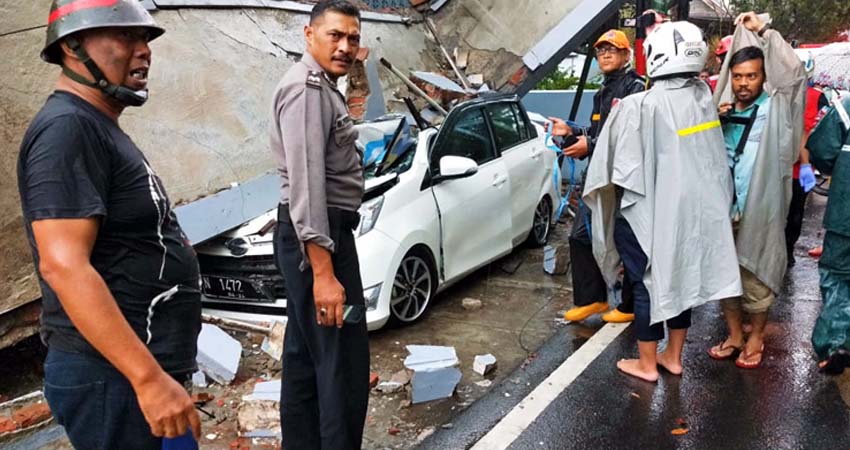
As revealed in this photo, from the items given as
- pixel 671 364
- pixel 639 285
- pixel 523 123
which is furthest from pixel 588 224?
pixel 523 123

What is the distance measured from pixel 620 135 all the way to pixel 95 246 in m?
2.82

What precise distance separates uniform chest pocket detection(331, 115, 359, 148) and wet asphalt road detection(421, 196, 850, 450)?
1658 millimetres

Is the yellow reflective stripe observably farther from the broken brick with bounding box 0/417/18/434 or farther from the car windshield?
the broken brick with bounding box 0/417/18/434

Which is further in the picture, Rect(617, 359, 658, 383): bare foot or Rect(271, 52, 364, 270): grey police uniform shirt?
Rect(617, 359, 658, 383): bare foot

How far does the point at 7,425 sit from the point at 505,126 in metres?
4.58

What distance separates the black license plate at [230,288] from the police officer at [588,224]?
2.28 meters

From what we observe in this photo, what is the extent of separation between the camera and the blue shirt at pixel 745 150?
387 cm

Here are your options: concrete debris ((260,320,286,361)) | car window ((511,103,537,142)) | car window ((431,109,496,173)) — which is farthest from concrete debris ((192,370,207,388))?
car window ((511,103,537,142))

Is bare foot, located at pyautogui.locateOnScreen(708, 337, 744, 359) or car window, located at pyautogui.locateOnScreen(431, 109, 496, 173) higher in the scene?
car window, located at pyautogui.locateOnScreen(431, 109, 496, 173)

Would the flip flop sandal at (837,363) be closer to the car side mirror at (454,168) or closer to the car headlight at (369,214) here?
the car side mirror at (454,168)

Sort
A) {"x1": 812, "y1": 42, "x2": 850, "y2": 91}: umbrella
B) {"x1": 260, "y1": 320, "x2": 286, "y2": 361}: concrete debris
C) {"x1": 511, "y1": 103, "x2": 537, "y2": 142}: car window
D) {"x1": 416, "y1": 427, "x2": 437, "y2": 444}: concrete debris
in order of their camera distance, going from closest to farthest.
Answer: {"x1": 416, "y1": 427, "x2": 437, "y2": 444}: concrete debris → {"x1": 260, "y1": 320, "x2": 286, "y2": 361}: concrete debris → {"x1": 511, "y1": 103, "x2": 537, "y2": 142}: car window → {"x1": 812, "y1": 42, "x2": 850, "y2": 91}: umbrella

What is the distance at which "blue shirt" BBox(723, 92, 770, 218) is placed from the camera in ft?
12.7

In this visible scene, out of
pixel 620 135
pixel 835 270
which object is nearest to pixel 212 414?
pixel 620 135

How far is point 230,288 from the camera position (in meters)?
4.71
